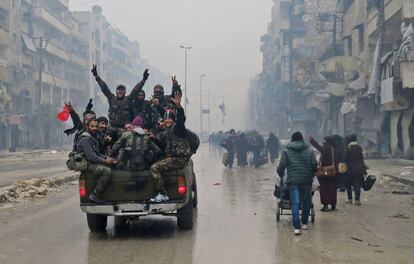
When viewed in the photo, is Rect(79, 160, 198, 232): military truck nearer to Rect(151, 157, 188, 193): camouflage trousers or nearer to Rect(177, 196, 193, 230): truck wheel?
Rect(151, 157, 188, 193): camouflage trousers

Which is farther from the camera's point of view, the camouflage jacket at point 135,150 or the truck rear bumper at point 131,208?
the camouflage jacket at point 135,150

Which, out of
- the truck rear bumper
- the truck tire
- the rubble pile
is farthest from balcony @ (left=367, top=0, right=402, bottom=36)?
the truck tire

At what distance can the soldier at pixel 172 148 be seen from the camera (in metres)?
8.05

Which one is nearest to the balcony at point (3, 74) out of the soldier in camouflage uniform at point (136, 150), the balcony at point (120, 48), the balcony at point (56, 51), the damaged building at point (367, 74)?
the balcony at point (56, 51)

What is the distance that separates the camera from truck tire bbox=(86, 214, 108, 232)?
28.1ft

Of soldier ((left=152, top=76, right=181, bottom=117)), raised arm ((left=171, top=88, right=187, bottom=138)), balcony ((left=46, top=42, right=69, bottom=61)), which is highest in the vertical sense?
balcony ((left=46, top=42, right=69, bottom=61))

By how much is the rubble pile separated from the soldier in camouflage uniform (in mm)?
6019

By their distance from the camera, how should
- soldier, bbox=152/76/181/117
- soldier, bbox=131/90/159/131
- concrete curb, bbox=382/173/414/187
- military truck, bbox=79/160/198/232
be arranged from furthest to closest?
concrete curb, bbox=382/173/414/187, soldier, bbox=152/76/181/117, soldier, bbox=131/90/159/131, military truck, bbox=79/160/198/232

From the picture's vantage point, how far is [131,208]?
26.6 feet

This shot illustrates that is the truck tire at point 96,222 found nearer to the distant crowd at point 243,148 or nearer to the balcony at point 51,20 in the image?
the distant crowd at point 243,148

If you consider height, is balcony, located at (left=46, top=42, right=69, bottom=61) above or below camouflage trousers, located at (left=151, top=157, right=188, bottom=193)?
above

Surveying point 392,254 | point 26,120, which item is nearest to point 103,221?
point 392,254

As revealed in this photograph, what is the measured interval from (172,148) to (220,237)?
5.05 ft

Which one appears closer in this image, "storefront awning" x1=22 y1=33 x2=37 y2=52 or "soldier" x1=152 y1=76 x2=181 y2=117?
"soldier" x1=152 y1=76 x2=181 y2=117
